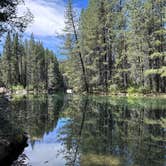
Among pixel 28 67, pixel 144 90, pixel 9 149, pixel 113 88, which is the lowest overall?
pixel 9 149

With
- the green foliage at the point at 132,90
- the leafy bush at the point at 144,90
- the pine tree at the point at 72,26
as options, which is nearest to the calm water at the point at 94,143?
the leafy bush at the point at 144,90

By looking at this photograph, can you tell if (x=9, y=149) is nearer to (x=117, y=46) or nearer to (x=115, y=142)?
(x=115, y=142)

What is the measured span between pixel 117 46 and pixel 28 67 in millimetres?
40376

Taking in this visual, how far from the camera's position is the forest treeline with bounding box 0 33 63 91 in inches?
3031

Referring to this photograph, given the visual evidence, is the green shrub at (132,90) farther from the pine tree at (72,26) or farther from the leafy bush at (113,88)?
the pine tree at (72,26)

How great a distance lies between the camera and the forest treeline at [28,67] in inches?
3031

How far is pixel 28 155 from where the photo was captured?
10.5m

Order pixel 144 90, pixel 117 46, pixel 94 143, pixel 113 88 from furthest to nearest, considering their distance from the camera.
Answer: pixel 117 46
pixel 113 88
pixel 144 90
pixel 94 143

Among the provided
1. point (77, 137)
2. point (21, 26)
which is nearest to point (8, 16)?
point (21, 26)

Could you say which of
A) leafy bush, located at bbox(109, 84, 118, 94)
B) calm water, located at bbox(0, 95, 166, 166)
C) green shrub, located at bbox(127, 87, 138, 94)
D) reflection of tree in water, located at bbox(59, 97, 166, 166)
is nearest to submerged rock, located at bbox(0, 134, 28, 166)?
calm water, located at bbox(0, 95, 166, 166)

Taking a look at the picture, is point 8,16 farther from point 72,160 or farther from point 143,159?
point 143,159

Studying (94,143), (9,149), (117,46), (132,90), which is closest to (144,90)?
(132,90)

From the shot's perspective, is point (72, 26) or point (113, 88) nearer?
point (113, 88)

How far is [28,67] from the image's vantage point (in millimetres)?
87188
